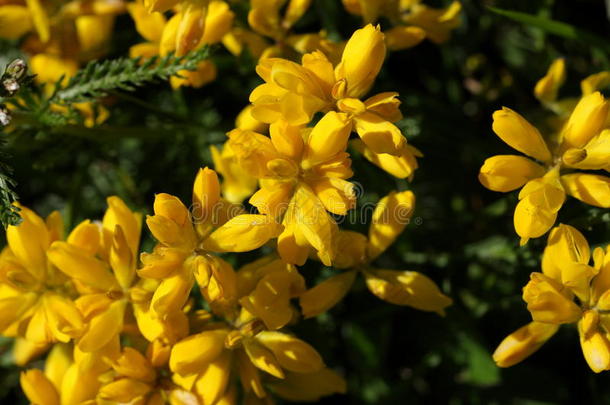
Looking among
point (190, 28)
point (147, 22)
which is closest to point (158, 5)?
point (190, 28)

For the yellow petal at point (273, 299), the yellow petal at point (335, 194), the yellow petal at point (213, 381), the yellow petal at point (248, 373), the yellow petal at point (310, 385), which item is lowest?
the yellow petal at point (310, 385)

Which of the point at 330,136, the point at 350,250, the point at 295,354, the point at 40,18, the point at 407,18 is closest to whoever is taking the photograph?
the point at 330,136

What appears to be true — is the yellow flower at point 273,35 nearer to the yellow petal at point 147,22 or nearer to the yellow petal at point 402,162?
the yellow petal at point 147,22

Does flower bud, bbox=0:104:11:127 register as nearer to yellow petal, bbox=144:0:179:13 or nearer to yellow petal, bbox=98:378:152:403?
yellow petal, bbox=144:0:179:13

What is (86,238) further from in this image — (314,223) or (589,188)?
(589,188)

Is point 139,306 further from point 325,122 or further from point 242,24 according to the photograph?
point 242,24

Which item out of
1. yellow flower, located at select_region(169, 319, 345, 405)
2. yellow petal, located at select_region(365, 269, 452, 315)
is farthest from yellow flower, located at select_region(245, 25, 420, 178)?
yellow flower, located at select_region(169, 319, 345, 405)

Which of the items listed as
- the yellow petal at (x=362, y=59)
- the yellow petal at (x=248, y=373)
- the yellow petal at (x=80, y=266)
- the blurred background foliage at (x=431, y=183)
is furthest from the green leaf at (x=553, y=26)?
the yellow petal at (x=80, y=266)
